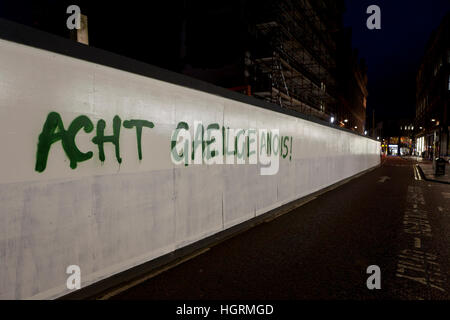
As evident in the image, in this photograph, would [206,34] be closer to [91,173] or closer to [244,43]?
[244,43]

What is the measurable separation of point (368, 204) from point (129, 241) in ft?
27.9

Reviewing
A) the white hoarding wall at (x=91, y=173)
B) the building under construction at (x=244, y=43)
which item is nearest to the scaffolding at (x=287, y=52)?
the building under construction at (x=244, y=43)

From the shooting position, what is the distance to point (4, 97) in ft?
9.52

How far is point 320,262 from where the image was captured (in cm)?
477

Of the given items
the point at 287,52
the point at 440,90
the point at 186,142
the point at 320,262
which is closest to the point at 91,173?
the point at 186,142

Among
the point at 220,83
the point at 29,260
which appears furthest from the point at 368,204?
the point at 220,83

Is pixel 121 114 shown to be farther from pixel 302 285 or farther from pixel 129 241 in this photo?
pixel 302 285

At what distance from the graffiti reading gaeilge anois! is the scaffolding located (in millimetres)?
14101

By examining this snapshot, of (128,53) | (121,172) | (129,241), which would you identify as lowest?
(129,241)

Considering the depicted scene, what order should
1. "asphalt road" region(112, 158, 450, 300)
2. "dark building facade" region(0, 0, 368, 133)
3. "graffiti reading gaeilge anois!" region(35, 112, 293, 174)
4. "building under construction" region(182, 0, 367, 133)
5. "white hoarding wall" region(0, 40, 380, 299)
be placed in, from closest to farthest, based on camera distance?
1. "white hoarding wall" region(0, 40, 380, 299)
2. "graffiti reading gaeilge anois!" region(35, 112, 293, 174)
3. "asphalt road" region(112, 158, 450, 300)
4. "building under construction" region(182, 0, 367, 133)
5. "dark building facade" region(0, 0, 368, 133)

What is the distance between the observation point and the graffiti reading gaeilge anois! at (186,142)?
3.37 metres

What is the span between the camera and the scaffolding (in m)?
23.2

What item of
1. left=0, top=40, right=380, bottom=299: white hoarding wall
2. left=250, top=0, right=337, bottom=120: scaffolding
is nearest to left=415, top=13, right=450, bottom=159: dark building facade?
left=250, top=0, right=337, bottom=120: scaffolding

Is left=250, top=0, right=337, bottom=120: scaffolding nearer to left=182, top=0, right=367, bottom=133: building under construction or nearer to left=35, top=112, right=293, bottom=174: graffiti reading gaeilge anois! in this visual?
left=182, top=0, right=367, bottom=133: building under construction
